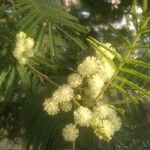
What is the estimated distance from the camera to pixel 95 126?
0.78 metres

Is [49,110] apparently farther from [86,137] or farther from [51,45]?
[51,45]

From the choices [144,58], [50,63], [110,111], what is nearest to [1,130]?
[50,63]

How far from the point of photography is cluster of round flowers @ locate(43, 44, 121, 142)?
31.4 inches

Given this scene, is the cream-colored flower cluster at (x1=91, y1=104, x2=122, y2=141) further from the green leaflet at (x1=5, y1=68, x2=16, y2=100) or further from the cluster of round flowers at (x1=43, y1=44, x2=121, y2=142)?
the green leaflet at (x1=5, y1=68, x2=16, y2=100)

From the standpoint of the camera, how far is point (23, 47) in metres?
0.93

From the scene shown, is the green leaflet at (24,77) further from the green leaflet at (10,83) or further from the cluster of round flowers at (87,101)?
the cluster of round flowers at (87,101)

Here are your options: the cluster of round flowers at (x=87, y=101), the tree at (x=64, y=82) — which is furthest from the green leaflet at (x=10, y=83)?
the cluster of round flowers at (x=87, y=101)

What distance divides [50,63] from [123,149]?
261mm

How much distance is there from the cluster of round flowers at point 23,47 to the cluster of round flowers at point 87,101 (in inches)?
4.9

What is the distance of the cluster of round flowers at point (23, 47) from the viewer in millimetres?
927

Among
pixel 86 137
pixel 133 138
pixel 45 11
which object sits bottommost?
pixel 133 138

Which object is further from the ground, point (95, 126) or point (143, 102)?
point (95, 126)

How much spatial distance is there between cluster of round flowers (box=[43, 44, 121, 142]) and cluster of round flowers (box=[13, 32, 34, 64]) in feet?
0.41

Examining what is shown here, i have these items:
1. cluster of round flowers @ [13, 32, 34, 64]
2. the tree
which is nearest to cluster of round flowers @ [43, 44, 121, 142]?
the tree
